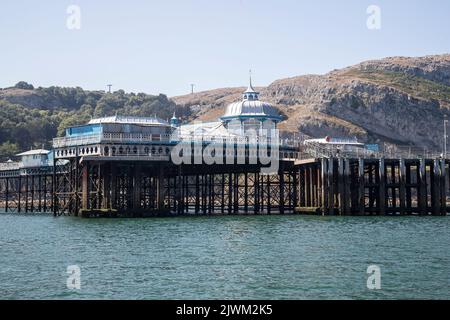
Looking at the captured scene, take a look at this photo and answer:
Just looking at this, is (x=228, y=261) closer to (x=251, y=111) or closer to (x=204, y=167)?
(x=204, y=167)

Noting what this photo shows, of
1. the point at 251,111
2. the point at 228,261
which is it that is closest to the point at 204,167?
the point at 251,111

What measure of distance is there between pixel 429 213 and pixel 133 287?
79322 millimetres

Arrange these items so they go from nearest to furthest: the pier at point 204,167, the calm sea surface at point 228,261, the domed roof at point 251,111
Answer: the calm sea surface at point 228,261
the pier at point 204,167
the domed roof at point 251,111

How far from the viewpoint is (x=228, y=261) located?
5003 centimetres

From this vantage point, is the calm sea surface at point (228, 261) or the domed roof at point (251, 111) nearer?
the calm sea surface at point (228, 261)

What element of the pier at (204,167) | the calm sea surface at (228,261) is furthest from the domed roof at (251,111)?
the calm sea surface at (228,261)

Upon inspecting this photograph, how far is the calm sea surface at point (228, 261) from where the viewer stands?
39.0 metres

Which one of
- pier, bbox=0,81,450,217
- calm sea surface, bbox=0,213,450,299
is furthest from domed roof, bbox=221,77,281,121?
calm sea surface, bbox=0,213,450,299

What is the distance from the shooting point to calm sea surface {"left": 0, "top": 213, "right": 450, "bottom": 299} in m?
39.0

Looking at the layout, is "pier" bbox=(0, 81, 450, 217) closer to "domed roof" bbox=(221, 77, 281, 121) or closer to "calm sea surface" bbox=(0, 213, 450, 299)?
"calm sea surface" bbox=(0, 213, 450, 299)

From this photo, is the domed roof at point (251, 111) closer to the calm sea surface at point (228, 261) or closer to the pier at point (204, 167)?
the pier at point (204, 167)
